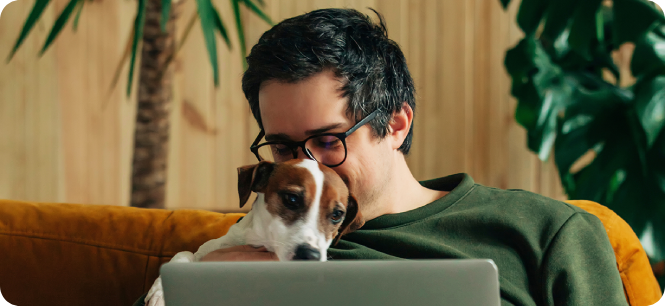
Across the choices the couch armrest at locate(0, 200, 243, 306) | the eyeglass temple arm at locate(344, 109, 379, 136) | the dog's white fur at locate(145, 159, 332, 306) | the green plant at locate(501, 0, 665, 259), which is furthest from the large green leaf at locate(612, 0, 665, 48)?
the couch armrest at locate(0, 200, 243, 306)

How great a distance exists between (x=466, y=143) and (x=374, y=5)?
2.92 feet

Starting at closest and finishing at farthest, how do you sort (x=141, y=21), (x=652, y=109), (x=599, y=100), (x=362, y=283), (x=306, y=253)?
1. (x=362, y=283)
2. (x=306, y=253)
3. (x=652, y=109)
4. (x=599, y=100)
5. (x=141, y=21)

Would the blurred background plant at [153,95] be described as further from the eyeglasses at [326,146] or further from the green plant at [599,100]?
the green plant at [599,100]

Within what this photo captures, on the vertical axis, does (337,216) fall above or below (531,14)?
below

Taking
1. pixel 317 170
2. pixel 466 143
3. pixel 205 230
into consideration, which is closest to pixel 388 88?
pixel 317 170

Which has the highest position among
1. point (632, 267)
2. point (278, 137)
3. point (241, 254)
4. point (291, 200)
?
point (278, 137)

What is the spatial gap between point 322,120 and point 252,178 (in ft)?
0.63

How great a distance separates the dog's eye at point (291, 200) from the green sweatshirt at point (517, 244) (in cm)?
15

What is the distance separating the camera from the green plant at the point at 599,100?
164 cm

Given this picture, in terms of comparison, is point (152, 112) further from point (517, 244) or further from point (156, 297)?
point (517, 244)

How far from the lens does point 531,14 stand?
6.22ft

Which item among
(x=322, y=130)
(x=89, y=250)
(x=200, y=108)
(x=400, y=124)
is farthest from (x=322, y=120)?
(x=200, y=108)

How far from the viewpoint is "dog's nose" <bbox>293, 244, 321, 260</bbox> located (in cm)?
86

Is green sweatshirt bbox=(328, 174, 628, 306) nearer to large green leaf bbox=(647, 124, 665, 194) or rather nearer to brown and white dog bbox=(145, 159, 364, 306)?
brown and white dog bbox=(145, 159, 364, 306)
